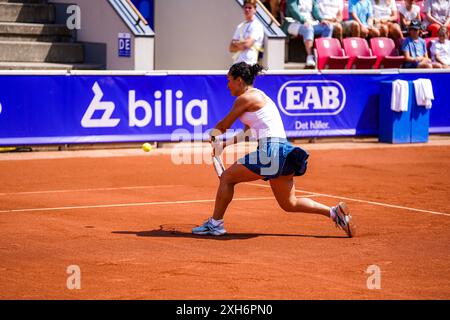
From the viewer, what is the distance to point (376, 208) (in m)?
12.4

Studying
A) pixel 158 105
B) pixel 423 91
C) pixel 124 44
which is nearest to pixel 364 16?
pixel 423 91

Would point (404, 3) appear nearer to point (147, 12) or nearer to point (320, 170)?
point (147, 12)

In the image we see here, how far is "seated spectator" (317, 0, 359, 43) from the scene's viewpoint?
21938 millimetres

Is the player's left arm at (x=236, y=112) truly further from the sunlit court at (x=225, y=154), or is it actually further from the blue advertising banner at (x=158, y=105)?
the blue advertising banner at (x=158, y=105)

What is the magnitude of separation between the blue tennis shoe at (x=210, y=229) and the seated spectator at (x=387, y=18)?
1392 cm

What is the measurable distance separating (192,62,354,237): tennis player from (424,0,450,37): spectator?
49.1 ft

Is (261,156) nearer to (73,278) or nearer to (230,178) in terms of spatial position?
(230,178)

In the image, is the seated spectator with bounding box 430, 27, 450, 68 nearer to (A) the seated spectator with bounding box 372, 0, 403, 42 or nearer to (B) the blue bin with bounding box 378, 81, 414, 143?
(A) the seated spectator with bounding box 372, 0, 403, 42

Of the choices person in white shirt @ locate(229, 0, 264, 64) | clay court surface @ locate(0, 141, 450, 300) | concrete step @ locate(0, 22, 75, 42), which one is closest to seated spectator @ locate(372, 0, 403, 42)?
person in white shirt @ locate(229, 0, 264, 64)

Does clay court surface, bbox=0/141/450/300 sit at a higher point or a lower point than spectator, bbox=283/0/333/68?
lower

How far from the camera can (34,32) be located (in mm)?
21484

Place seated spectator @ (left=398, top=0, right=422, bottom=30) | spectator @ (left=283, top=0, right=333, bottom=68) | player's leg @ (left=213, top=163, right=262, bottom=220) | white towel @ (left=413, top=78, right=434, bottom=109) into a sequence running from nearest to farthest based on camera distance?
player's leg @ (left=213, top=163, right=262, bottom=220)
white towel @ (left=413, top=78, right=434, bottom=109)
spectator @ (left=283, top=0, right=333, bottom=68)
seated spectator @ (left=398, top=0, right=422, bottom=30)

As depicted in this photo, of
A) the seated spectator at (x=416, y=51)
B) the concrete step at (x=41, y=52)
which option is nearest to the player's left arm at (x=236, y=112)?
the concrete step at (x=41, y=52)

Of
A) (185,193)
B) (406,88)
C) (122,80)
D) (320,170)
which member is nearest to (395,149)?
(406,88)
